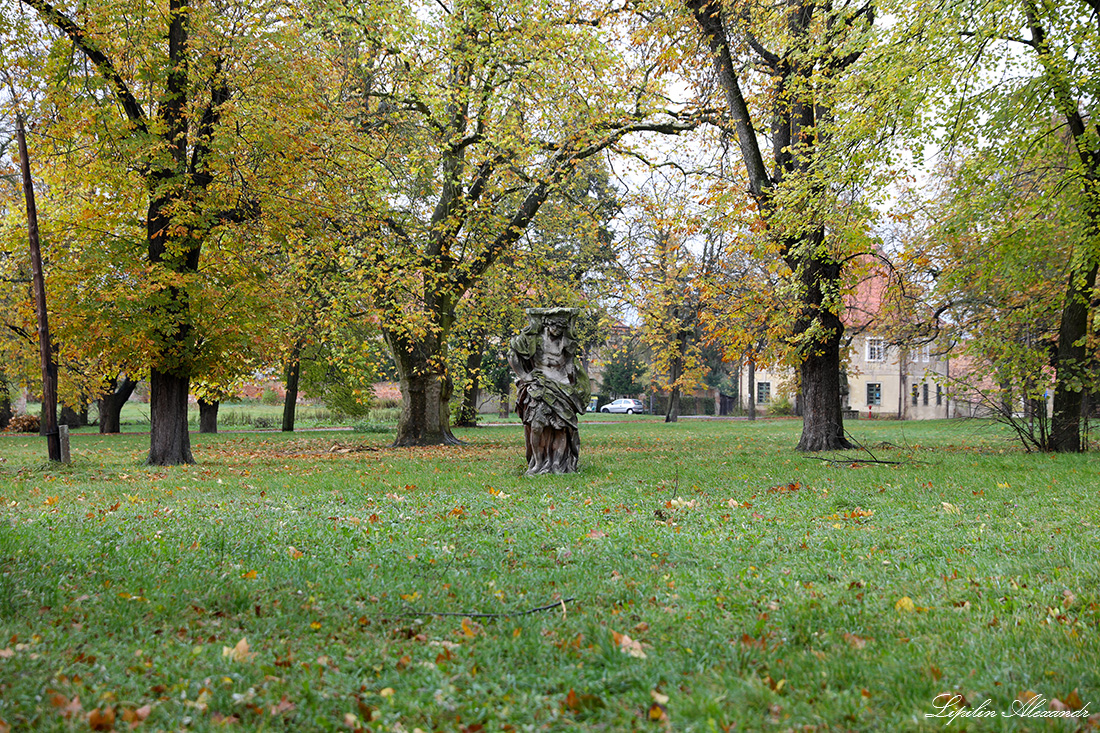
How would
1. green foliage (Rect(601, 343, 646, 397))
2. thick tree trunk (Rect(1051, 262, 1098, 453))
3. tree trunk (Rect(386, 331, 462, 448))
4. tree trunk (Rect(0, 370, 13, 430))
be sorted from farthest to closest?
green foliage (Rect(601, 343, 646, 397)) < tree trunk (Rect(0, 370, 13, 430)) < tree trunk (Rect(386, 331, 462, 448)) < thick tree trunk (Rect(1051, 262, 1098, 453))

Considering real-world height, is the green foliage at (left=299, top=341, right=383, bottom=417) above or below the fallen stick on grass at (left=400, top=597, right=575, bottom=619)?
above

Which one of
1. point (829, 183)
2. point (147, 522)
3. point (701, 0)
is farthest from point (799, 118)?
point (147, 522)

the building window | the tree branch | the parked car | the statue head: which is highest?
the tree branch

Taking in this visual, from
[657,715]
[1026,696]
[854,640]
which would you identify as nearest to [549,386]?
[854,640]

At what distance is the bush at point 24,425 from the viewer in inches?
1056

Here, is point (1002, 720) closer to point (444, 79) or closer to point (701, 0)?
point (701, 0)

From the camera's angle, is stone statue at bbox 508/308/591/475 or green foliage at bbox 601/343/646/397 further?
green foliage at bbox 601/343/646/397

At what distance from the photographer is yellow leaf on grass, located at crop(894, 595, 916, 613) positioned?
4.02 meters

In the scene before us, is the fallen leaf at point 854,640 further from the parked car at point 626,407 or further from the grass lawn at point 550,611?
the parked car at point 626,407

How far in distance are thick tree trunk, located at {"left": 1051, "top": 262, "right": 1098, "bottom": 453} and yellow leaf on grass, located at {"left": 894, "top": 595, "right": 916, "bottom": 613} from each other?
1187cm

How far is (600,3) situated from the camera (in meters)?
15.8

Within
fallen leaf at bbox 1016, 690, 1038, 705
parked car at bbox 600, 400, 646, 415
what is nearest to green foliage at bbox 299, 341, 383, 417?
fallen leaf at bbox 1016, 690, 1038, 705

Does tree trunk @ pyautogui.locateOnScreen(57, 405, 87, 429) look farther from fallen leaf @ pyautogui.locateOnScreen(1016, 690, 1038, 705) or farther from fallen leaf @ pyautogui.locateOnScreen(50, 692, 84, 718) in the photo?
fallen leaf @ pyautogui.locateOnScreen(1016, 690, 1038, 705)

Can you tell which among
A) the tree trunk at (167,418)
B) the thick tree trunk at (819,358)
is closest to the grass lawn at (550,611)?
the tree trunk at (167,418)
